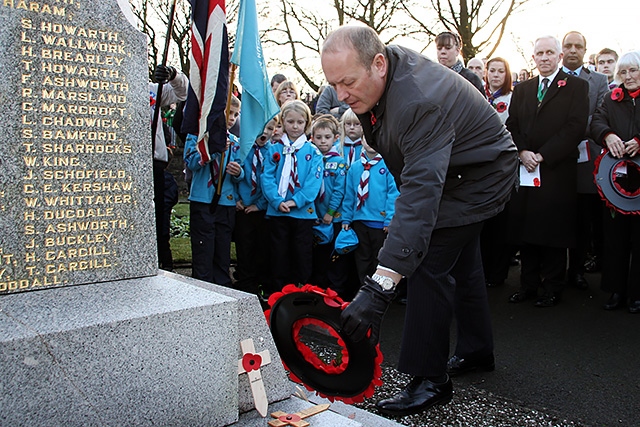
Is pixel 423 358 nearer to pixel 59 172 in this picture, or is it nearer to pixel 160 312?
pixel 160 312

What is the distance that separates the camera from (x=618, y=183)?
517 cm

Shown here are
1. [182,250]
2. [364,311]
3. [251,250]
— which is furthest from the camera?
[182,250]

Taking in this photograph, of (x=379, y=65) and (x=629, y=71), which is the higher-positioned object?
(x=629, y=71)

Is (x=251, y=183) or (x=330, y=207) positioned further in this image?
(x=330, y=207)

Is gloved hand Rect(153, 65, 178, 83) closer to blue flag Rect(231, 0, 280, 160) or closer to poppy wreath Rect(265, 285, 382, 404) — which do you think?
blue flag Rect(231, 0, 280, 160)

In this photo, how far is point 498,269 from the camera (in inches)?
248

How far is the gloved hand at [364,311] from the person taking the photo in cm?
251

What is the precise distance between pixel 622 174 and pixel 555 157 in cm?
58

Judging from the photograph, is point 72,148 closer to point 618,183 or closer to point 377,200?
point 377,200

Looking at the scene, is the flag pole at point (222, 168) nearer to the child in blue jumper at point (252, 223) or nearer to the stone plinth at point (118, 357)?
the child in blue jumper at point (252, 223)

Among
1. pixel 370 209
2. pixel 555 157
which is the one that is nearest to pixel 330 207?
pixel 370 209

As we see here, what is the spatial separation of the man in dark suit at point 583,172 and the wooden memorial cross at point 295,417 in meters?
3.77

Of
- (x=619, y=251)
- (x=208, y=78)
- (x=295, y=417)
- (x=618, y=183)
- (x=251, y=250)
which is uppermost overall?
(x=208, y=78)

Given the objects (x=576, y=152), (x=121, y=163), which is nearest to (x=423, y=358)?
(x=121, y=163)
